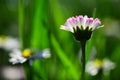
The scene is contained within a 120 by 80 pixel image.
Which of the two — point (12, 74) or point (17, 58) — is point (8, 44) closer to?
point (12, 74)

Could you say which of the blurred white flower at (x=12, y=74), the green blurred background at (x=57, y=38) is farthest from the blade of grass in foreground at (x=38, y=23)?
the blurred white flower at (x=12, y=74)

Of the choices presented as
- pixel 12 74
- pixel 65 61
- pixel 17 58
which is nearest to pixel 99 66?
pixel 65 61

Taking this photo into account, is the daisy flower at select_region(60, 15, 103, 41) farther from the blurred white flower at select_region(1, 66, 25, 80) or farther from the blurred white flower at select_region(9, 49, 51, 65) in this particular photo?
the blurred white flower at select_region(1, 66, 25, 80)

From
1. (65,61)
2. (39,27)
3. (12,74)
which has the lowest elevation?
(12,74)

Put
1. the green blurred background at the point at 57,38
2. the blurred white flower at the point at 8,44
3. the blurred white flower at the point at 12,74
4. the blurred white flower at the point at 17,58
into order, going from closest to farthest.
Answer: the blurred white flower at the point at 17,58
the green blurred background at the point at 57,38
the blurred white flower at the point at 12,74
the blurred white flower at the point at 8,44

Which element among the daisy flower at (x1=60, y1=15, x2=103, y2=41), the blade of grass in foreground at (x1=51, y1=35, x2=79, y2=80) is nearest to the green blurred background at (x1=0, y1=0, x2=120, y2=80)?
the blade of grass in foreground at (x1=51, y1=35, x2=79, y2=80)

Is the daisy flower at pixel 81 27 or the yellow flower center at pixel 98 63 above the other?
the daisy flower at pixel 81 27

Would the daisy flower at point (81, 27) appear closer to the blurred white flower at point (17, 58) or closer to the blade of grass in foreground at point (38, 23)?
the blurred white flower at point (17, 58)
